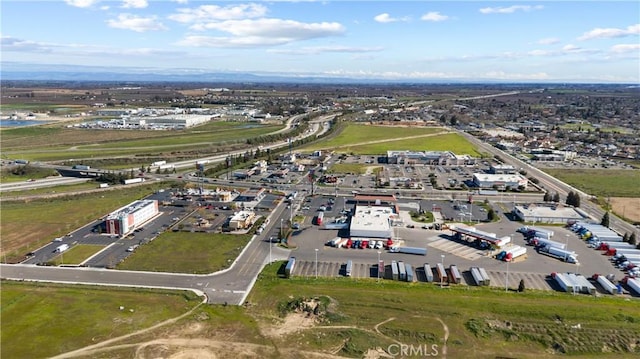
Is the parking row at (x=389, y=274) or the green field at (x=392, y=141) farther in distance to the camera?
the green field at (x=392, y=141)

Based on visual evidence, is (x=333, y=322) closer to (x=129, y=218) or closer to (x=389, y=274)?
(x=389, y=274)

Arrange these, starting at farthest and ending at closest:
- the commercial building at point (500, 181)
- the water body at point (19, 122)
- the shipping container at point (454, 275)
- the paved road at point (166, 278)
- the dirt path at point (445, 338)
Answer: the water body at point (19, 122) < the commercial building at point (500, 181) < the shipping container at point (454, 275) < the paved road at point (166, 278) < the dirt path at point (445, 338)

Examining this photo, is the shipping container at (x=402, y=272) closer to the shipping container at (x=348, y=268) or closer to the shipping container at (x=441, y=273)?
the shipping container at (x=441, y=273)

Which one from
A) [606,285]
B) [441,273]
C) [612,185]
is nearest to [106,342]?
[441,273]

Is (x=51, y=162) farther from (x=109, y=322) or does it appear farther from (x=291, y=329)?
(x=291, y=329)

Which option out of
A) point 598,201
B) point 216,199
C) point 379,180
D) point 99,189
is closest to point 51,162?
point 99,189

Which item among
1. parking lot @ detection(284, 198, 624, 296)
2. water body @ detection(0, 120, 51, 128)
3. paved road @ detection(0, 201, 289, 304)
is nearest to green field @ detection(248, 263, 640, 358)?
paved road @ detection(0, 201, 289, 304)

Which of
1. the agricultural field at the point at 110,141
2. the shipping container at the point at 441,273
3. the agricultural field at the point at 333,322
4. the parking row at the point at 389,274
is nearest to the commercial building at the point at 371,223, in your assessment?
the parking row at the point at 389,274
